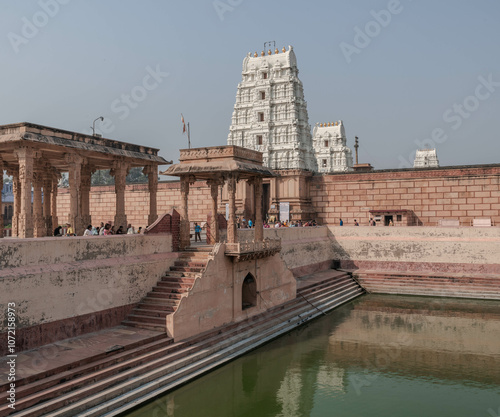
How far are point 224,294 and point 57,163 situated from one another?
10716 mm

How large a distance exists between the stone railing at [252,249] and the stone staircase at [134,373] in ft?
7.34

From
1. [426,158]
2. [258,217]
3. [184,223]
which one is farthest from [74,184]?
[426,158]

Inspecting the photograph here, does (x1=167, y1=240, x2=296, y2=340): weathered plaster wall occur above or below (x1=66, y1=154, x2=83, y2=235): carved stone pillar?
below

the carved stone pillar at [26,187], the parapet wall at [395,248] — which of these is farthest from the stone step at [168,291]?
the parapet wall at [395,248]

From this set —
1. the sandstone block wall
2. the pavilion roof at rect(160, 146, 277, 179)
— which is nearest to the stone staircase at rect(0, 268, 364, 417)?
the pavilion roof at rect(160, 146, 277, 179)

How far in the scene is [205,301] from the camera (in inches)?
595

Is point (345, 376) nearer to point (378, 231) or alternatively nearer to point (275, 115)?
point (378, 231)

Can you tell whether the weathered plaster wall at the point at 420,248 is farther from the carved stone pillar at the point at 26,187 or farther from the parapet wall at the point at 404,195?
the carved stone pillar at the point at 26,187

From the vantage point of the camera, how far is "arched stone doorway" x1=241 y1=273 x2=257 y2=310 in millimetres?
18062

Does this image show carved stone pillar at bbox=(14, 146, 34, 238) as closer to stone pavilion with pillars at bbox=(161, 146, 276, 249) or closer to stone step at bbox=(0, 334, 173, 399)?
stone pavilion with pillars at bbox=(161, 146, 276, 249)

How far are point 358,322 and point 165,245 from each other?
8682mm

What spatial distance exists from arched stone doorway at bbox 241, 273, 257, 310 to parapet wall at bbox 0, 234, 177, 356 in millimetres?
3597

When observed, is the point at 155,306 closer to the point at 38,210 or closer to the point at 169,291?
the point at 169,291

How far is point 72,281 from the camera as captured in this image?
42.9ft
